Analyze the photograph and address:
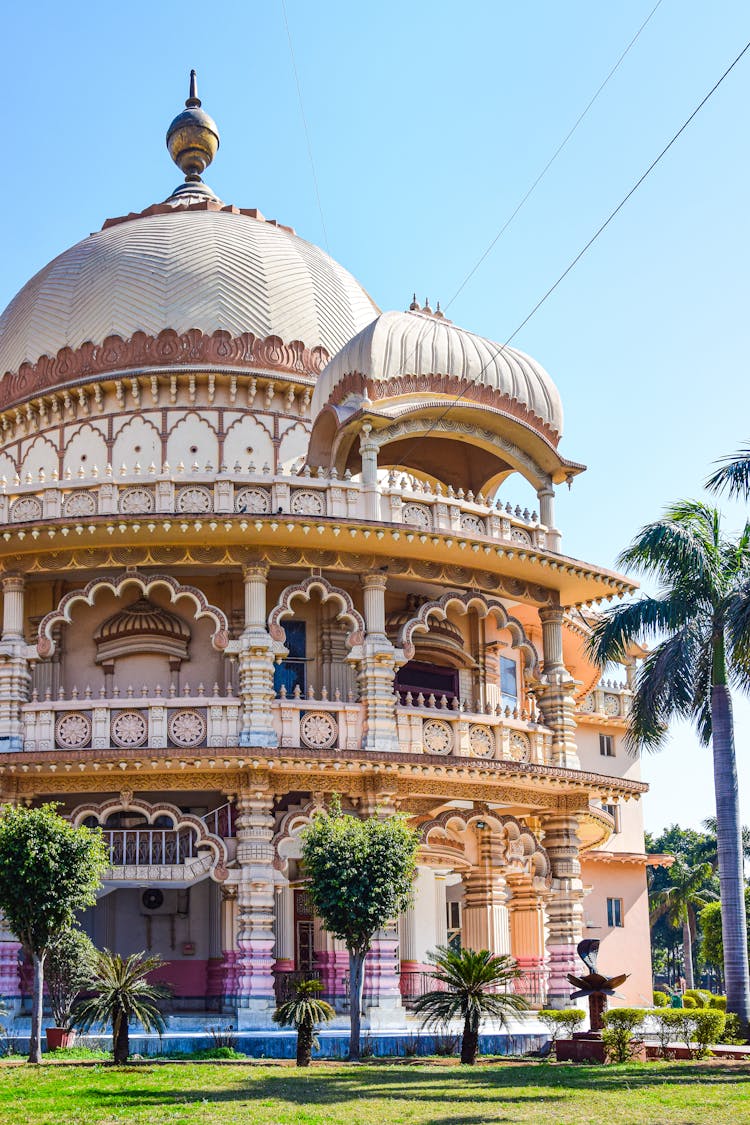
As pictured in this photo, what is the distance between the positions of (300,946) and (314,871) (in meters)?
7.21

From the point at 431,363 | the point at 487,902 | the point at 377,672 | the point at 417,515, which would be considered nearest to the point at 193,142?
the point at 431,363

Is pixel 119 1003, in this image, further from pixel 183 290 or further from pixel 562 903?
pixel 183 290

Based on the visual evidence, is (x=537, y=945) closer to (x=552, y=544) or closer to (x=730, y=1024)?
(x=730, y=1024)

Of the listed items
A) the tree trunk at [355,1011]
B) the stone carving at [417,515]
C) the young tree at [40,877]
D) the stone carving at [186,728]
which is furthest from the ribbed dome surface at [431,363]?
the tree trunk at [355,1011]

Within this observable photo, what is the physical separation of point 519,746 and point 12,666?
371 inches

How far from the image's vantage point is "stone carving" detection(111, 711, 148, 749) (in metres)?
25.0

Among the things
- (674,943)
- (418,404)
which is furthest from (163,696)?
(674,943)

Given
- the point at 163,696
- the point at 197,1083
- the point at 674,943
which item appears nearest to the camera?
the point at 197,1083

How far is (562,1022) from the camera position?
78.7 ft

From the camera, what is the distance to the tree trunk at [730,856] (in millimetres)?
24203

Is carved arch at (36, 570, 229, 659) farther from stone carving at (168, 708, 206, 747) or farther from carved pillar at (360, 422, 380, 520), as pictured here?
carved pillar at (360, 422, 380, 520)

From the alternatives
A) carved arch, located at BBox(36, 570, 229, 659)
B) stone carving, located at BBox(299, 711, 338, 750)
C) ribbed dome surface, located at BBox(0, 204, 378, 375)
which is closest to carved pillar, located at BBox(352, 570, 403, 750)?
stone carving, located at BBox(299, 711, 338, 750)

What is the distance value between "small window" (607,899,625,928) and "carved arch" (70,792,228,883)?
18.8 m

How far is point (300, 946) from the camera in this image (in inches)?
1070
